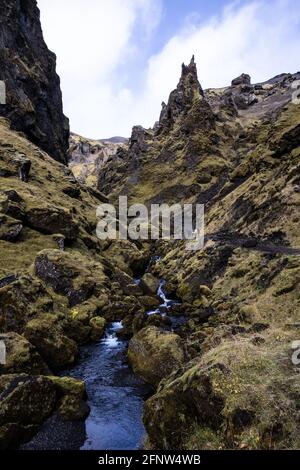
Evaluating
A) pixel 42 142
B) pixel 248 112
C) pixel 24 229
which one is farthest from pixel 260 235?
pixel 248 112

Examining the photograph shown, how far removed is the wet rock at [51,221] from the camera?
60000 mm

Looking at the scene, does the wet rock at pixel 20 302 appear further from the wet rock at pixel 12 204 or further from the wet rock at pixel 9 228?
the wet rock at pixel 12 204

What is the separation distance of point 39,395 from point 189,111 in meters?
124

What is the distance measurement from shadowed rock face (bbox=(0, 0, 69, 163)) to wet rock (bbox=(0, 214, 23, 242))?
60.4m

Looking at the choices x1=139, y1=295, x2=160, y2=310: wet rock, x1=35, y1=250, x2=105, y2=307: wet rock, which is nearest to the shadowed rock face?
x1=35, y1=250, x2=105, y2=307: wet rock

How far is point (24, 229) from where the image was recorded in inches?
2304

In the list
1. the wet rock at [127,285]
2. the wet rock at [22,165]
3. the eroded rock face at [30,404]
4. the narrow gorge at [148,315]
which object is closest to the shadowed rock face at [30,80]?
the narrow gorge at [148,315]

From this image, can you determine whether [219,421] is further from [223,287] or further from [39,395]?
[223,287]

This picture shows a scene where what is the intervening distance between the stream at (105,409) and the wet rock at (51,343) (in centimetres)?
90

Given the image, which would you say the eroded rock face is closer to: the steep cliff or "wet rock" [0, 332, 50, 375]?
"wet rock" [0, 332, 50, 375]

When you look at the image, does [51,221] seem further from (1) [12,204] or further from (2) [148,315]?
(2) [148,315]

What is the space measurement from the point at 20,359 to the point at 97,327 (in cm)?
1270

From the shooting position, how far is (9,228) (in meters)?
55.2

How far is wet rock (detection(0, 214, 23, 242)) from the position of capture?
54.5 meters
